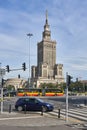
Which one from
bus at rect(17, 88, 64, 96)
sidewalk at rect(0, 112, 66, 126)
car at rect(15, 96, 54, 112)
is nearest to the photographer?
sidewalk at rect(0, 112, 66, 126)

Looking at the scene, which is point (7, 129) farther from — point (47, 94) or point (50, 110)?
point (47, 94)

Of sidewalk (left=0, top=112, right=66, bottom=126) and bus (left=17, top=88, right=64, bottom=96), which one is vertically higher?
bus (left=17, top=88, right=64, bottom=96)

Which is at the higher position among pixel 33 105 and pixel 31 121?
pixel 33 105

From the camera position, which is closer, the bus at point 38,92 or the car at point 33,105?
the car at point 33,105

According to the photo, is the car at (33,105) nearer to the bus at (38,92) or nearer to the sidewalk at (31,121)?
the sidewalk at (31,121)

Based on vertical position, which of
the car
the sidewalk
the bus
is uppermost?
the bus

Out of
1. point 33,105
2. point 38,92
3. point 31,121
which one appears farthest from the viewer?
point 38,92

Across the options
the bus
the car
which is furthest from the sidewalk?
the bus

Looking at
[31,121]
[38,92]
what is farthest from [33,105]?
[38,92]

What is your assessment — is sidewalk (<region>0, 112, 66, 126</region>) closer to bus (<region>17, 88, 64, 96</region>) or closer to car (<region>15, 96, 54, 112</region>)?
car (<region>15, 96, 54, 112</region>)

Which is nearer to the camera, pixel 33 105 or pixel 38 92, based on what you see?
pixel 33 105

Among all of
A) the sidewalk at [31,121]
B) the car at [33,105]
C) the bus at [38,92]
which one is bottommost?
the sidewalk at [31,121]

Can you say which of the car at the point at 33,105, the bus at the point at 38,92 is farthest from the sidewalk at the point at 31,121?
the bus at the point at 38,92

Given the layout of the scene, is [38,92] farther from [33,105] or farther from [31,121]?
[31,121]
